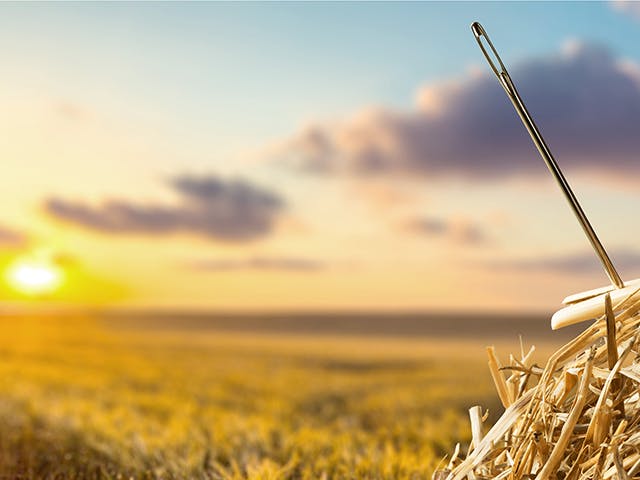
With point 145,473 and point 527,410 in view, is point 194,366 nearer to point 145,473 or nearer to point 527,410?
point 145,473

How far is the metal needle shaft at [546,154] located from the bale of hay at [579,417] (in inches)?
5.5

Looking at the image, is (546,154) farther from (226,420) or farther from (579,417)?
(226,420)

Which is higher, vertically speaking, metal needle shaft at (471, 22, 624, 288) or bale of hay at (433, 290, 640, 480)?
metal needle shaft at (471, 22, 624, 288)

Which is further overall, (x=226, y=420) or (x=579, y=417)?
(x=226, y=420)

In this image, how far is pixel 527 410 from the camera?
2.43 m

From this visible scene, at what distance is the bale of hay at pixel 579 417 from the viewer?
2287 millimetres

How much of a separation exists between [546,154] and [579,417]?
0.89 m

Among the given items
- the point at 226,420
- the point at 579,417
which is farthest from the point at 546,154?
the point at 226,420

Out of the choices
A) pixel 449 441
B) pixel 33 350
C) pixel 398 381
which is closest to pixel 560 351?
pixel 449 441

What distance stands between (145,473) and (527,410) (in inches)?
104

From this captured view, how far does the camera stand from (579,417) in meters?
2.41

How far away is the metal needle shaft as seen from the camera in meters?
2.31

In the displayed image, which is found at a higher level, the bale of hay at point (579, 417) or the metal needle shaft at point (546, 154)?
the metal needle shaft at point (546, 154)

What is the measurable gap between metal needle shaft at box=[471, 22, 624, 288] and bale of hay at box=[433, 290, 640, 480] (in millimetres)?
139
